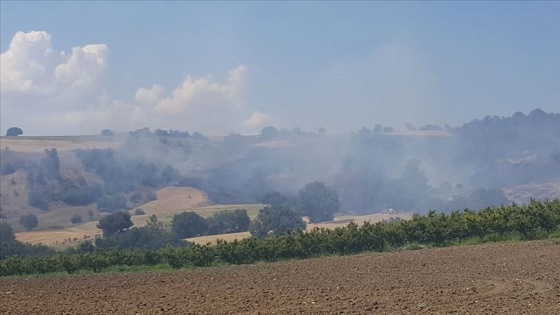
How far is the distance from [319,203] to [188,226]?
31439 millimetres

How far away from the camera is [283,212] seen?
85.4 meters

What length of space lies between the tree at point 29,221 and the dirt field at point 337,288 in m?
67.8

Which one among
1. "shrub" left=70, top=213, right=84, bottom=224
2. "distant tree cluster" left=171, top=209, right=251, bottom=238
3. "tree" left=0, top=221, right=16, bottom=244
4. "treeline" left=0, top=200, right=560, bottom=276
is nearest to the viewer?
"treeline" left=0, top=200, right=560, bottom=276

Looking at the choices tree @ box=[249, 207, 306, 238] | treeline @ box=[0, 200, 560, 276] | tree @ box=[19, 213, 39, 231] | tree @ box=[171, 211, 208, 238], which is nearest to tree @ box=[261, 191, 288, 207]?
tree @ box=[171, 211, 208, 238]

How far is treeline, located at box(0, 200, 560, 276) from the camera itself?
3809 cm

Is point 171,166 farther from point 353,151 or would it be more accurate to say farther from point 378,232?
point 378,232

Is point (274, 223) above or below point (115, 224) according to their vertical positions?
above

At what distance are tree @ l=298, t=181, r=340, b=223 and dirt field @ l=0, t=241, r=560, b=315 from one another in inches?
3134

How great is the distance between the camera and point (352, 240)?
39.1 metres

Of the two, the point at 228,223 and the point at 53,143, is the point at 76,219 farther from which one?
the point at 53,143

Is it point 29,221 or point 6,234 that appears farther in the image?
point 29,221

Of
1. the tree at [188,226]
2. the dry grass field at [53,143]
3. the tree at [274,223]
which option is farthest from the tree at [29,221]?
the dry grass field at [53,143]

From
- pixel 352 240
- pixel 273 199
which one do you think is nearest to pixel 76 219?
pixel 273 199

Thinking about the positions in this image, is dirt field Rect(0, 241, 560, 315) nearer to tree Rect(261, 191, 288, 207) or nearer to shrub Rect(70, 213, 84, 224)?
shrub Rect(70, 213, 84, 224)
